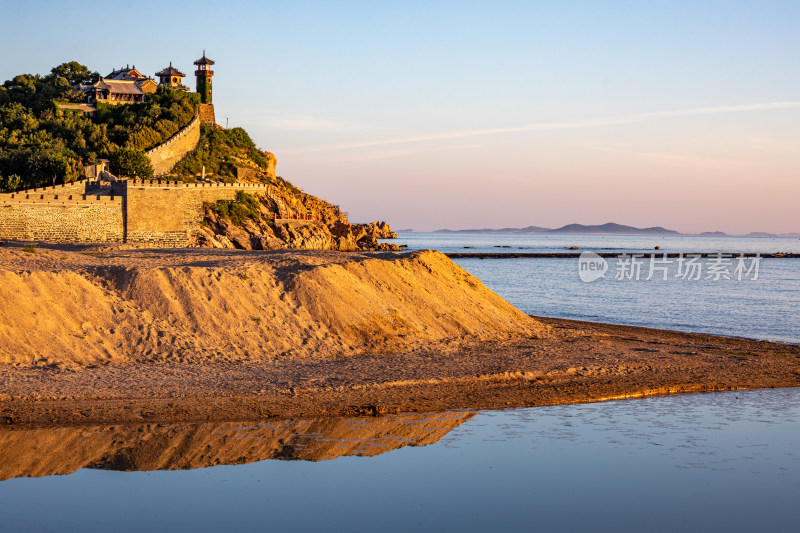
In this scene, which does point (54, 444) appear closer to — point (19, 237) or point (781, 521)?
point (781, 521)

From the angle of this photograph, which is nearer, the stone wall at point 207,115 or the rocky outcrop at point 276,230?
the rocky outcrop at point 276,230

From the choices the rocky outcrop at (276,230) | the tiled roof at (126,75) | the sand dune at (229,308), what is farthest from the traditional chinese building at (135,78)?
the sand dune at (229,308)

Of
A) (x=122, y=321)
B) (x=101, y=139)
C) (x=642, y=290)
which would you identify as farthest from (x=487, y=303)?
(x=101, y=139)

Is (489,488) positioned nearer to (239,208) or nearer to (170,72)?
(239,208)

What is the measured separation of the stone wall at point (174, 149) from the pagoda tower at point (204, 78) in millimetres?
8182

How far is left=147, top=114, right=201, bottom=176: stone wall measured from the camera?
77.2 meters

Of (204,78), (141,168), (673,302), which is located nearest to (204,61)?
(204,78)

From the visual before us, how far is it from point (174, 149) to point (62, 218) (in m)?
29.6

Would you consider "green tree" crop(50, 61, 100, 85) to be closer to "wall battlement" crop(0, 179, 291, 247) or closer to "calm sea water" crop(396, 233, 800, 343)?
"wall battlement" crop(0, 179, 291, 247)

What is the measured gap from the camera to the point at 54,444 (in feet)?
38.0

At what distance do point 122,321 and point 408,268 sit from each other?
31.8ft

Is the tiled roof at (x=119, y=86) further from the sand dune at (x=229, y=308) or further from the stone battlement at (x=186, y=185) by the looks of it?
the sand dune at (x=229, y=308)

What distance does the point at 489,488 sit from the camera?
10414 millimetres

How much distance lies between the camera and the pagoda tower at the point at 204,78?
312ft
